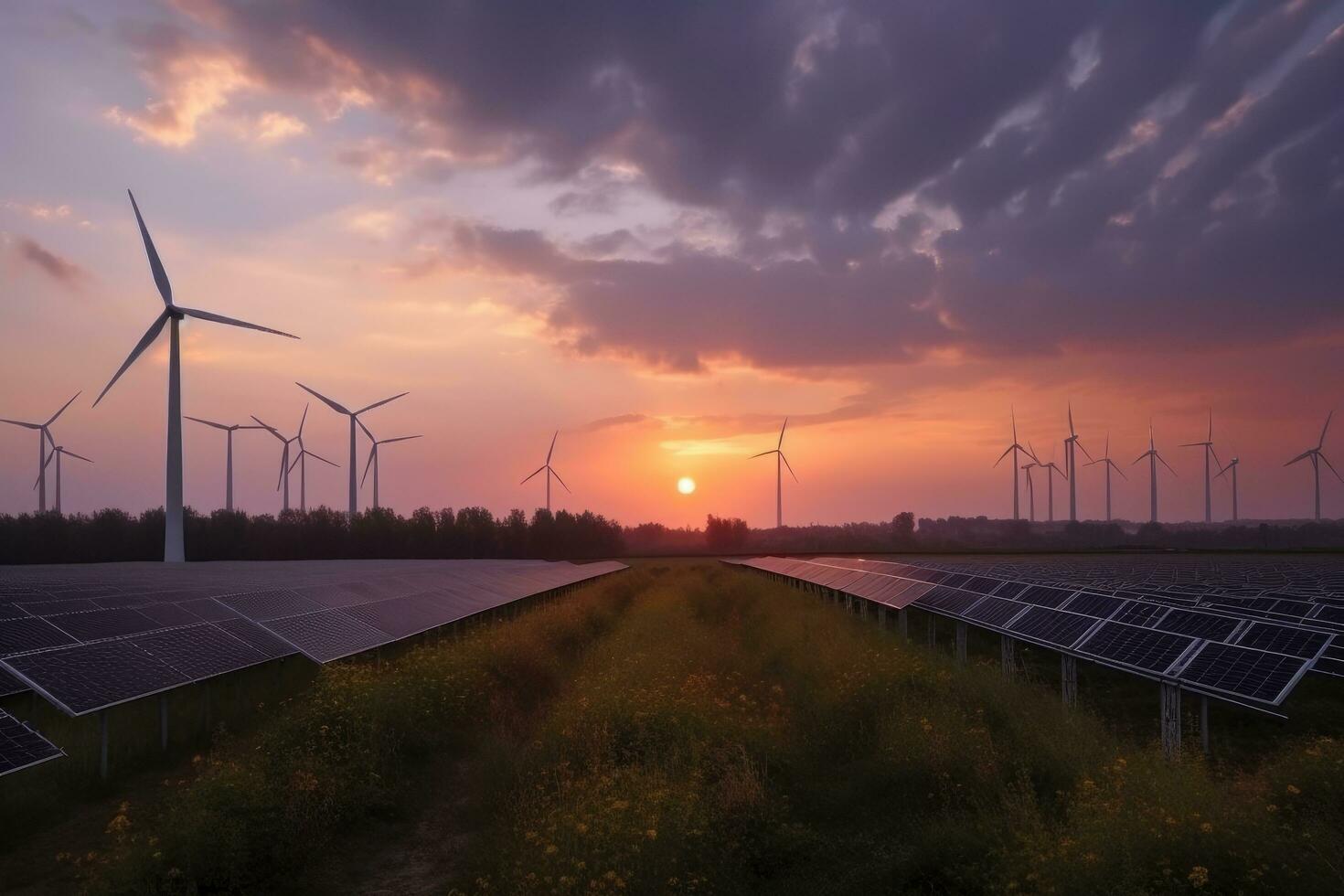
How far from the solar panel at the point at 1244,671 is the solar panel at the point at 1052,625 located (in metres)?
3.17

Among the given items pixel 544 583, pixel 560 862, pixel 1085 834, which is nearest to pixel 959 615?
pixel 1085 834

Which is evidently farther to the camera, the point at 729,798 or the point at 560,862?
the point at 729,798

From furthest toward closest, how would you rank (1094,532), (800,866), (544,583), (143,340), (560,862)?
(1094,532) → (544,583) → (143,340) → (800,866) → (560,862)

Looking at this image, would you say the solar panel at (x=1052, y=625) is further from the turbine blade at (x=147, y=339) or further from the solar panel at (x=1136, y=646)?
the turbine blade at (x=147, y=339)

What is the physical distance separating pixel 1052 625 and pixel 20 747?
62.5ft

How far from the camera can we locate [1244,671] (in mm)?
13430

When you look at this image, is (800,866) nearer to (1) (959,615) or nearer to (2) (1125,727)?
(2) (1125,727)

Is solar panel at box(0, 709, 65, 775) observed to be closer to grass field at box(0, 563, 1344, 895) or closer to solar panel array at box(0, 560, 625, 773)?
solar panel array at box(0, 560, 625, 773)

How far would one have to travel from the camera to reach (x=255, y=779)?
37.6ft

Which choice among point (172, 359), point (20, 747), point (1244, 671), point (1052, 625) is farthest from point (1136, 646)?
point (172, 359)

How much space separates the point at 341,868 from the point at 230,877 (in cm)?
162

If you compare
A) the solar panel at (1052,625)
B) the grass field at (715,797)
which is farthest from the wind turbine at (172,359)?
the solar panel at (1052,625)

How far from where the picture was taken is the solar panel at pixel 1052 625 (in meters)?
17.9

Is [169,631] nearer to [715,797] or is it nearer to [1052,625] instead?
[715,797]
